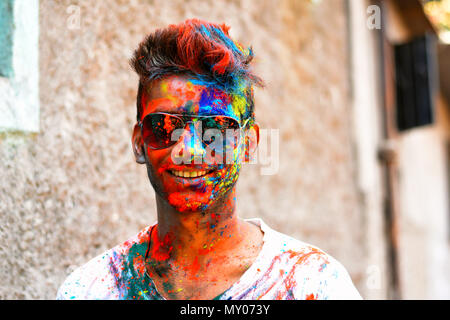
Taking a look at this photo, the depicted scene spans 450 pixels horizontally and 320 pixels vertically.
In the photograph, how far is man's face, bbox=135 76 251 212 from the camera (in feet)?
5.37

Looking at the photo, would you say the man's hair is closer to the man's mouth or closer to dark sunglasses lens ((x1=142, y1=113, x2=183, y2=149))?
dark sunglasses lens ((x1=142, y1=113, x2=183, y2=149))

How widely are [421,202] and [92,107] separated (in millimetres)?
8192

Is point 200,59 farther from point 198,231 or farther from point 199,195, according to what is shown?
point 198,231

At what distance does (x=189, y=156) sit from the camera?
1.63m

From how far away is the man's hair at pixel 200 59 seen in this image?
1.66 metres

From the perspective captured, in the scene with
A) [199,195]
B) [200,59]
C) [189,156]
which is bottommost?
[199,195]

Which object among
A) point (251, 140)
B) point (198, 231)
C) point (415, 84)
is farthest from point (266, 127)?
point (415, 84)

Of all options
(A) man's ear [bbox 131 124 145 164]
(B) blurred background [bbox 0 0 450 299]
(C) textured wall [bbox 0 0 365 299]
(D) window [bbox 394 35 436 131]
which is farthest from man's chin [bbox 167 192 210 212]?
(D) window [bbox 394 35 436 131]

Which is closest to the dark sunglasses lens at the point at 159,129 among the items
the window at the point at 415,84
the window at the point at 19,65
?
the window at the point at 19,65

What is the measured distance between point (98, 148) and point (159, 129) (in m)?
1.43

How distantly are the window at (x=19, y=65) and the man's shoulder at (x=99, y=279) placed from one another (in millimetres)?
901

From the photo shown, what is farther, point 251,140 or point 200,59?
point 251,140
